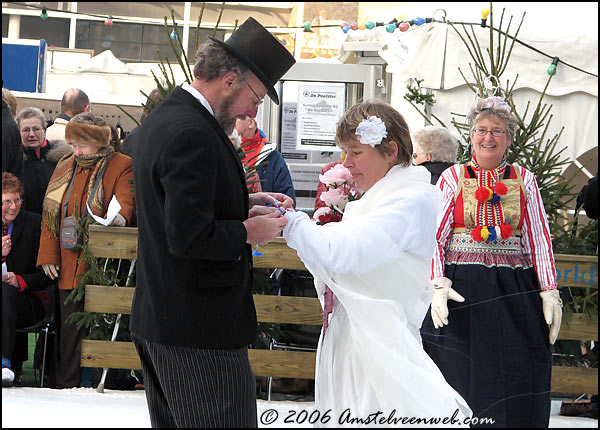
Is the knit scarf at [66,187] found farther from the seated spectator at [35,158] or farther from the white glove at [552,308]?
the white glove at [552,308]

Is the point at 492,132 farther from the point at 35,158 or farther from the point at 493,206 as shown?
the point at 35,158

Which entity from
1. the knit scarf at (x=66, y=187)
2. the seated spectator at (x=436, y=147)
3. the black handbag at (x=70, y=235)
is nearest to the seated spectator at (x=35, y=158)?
the knit scarf at (x=66, y=187)

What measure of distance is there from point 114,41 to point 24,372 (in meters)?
15.7

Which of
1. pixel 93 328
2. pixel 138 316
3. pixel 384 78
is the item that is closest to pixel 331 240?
pixel 138 316

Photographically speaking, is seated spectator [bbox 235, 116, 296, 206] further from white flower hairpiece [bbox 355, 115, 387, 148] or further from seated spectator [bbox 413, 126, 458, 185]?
white flower hairpiece [bbox 355, 115, 387, 148]

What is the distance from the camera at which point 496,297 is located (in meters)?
4.18

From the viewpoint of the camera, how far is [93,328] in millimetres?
5480

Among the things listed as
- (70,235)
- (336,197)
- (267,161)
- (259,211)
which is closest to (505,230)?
(336,197)

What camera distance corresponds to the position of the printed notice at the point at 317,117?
309 inches

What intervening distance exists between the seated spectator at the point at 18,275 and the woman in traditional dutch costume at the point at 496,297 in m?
2.96

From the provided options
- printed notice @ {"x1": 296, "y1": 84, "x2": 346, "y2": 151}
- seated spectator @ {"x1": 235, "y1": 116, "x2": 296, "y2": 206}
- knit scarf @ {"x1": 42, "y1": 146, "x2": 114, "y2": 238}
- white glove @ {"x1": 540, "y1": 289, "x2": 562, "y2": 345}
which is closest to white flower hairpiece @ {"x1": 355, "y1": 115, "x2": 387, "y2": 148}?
white glove @ {"x1": 540, "y1": 289, "x2": 562, "y2": 345}

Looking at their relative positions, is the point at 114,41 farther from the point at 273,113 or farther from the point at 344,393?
the point at 344,393

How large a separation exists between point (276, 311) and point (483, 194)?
1.61 metres

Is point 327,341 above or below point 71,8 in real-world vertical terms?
below
